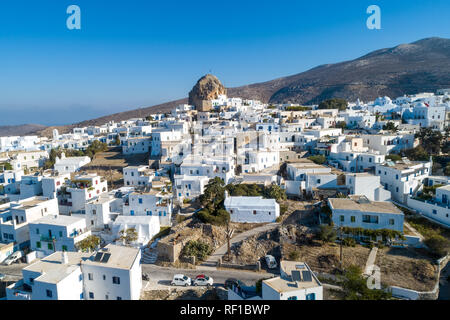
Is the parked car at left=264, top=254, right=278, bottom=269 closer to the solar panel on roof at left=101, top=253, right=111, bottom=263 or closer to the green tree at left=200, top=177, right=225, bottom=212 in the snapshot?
the green tree at left=200, top=177, right=225, bottom=212

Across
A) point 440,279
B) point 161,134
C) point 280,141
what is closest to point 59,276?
point 440,279

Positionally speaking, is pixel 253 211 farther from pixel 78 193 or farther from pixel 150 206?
pixel 78 193

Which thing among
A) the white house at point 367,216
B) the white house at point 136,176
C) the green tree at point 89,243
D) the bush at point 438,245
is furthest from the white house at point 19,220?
the bush at point 438,245

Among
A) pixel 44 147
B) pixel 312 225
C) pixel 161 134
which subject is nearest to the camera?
pixel 312 225

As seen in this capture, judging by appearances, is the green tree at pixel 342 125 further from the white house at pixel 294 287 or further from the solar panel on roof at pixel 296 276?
the solar panel on roof at pixel 296 276
